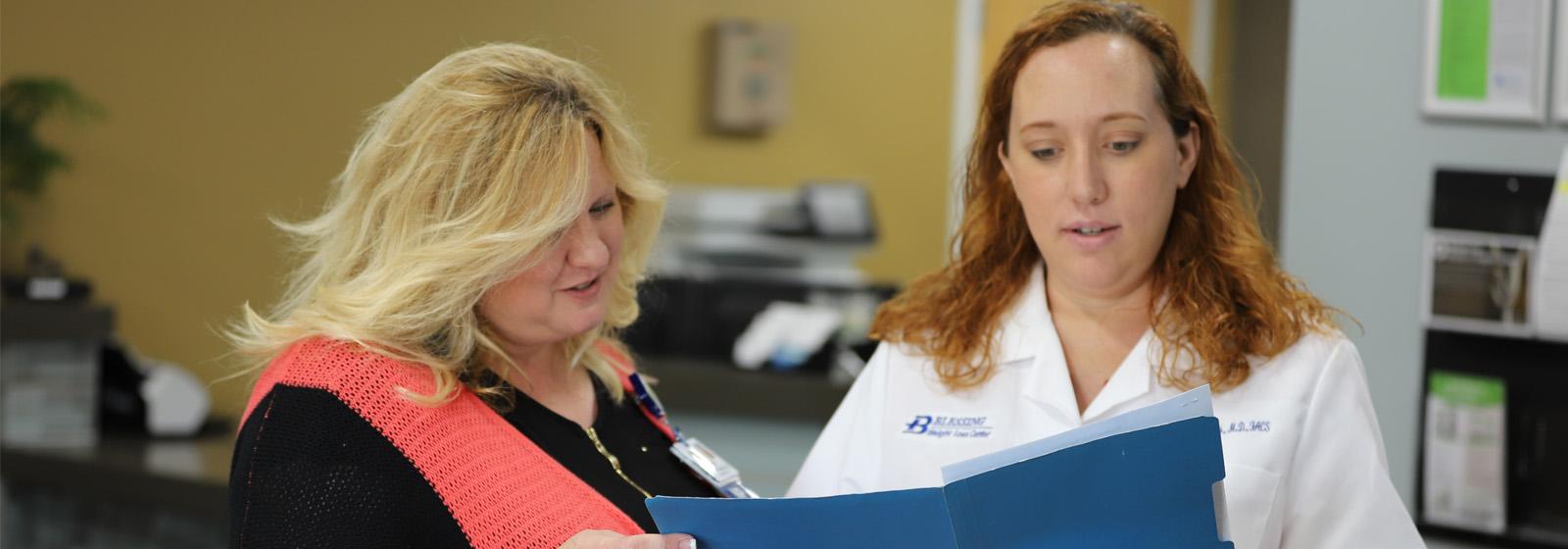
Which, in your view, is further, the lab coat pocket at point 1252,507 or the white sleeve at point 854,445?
the white sleeve at point 854,445

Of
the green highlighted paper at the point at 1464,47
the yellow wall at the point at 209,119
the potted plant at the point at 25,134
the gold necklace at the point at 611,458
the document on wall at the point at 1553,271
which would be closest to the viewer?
the gold necklace at the point at 611,458

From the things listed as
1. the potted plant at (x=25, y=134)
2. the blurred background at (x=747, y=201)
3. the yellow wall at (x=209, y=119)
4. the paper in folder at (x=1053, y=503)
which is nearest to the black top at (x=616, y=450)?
the paper in folder at (x=1053, y=503)

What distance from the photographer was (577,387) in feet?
6.48

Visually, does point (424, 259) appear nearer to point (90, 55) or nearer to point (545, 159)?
point (545, 159)

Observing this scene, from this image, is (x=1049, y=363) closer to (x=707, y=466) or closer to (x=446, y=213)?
(x=707, y=466)

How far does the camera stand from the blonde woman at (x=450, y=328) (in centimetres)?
152

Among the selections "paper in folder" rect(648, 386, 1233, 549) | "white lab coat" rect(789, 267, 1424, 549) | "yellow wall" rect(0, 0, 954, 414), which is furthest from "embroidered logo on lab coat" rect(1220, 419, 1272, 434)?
"yellow wall" rect(0, 0, 954, 414)

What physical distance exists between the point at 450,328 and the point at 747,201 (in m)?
4.23

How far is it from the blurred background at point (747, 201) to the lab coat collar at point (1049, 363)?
15.7 inches

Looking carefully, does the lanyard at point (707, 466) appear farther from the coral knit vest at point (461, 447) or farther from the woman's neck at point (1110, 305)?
the woman's neck at point (1110, 305)

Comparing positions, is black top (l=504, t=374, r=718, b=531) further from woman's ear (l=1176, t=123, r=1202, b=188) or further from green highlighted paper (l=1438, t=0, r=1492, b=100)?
green highlighted paper (l=1438, t=0, r=1492, b=100)

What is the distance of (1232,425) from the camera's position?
171cm

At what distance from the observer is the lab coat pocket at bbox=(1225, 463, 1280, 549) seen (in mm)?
1650

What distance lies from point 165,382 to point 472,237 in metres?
4.12
